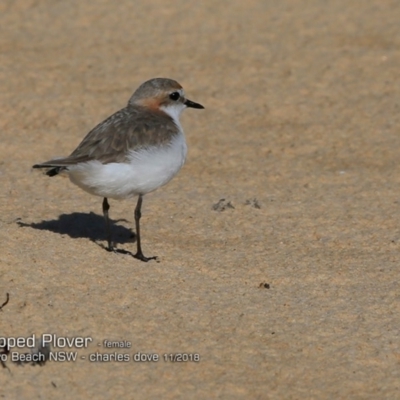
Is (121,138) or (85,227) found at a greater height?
(121,138)

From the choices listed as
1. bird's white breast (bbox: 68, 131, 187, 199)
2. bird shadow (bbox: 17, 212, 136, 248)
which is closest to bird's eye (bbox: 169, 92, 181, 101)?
bird's white breast (bbox: 68, 131, 187, 199)

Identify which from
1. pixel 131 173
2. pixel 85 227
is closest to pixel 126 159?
pixel 131 173

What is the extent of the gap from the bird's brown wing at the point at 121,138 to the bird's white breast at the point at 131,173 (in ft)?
0.16

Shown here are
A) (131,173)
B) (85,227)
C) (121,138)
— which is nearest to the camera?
(131,173)

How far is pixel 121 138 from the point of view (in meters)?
6.80

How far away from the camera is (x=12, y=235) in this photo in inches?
260

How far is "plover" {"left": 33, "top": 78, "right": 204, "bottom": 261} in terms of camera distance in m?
6.58

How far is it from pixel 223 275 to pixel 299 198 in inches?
71.6

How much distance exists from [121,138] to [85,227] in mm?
1021

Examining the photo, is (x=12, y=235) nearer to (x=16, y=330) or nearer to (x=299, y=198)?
(x=16, y=330)

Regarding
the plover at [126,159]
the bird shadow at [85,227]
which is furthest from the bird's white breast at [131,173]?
the bird shadow at [85,227]

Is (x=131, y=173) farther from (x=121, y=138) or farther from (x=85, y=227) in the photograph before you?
(x=85, y=227)

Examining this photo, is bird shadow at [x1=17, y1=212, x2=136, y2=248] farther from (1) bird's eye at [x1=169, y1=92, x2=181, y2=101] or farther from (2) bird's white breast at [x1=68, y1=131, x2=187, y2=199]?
(1) bird's eye at [x1=169, y1=92, x2=181, y2=101]

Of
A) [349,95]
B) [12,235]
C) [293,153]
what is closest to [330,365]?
[12,235]
